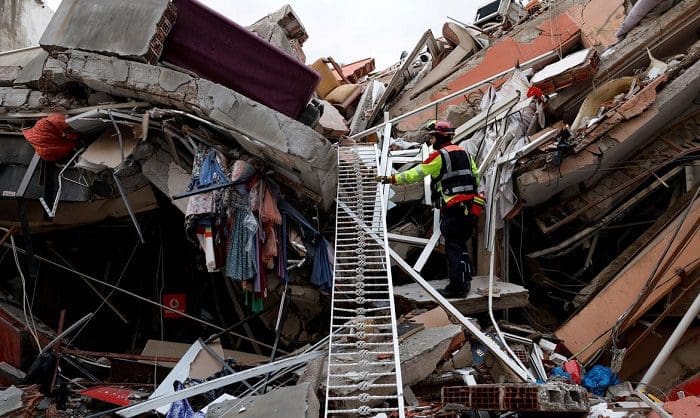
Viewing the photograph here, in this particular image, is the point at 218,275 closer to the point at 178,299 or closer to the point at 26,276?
the point at 178,299

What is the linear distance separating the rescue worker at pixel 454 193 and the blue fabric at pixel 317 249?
2.88 ft

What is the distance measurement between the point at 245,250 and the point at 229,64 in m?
1.88

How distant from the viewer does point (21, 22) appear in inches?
461

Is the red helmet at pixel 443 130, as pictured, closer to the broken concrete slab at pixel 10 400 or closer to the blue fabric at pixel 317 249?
the blue fabric at pixel 317 249

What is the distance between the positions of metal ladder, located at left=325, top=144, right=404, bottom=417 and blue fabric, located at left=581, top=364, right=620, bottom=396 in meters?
1.74

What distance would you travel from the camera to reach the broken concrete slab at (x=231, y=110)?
516 cm

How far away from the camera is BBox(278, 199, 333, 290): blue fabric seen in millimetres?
5629


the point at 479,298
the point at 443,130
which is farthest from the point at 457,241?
the point at 443,130

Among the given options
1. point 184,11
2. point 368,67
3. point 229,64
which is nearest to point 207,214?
point 229,64

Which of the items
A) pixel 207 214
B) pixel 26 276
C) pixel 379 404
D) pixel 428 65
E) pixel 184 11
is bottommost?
pixel 379 404

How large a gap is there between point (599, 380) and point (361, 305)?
2.10m

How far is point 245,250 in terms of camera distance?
5.22 metres

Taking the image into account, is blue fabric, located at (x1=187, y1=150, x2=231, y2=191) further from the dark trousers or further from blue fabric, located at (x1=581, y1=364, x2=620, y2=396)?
blue fabric, located at (x1=581, y1=364, x2=620, y2=396)

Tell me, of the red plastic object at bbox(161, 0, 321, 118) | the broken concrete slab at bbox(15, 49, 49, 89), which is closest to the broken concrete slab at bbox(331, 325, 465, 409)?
the red plastic object at bbox(161, 0, 321, 118)
